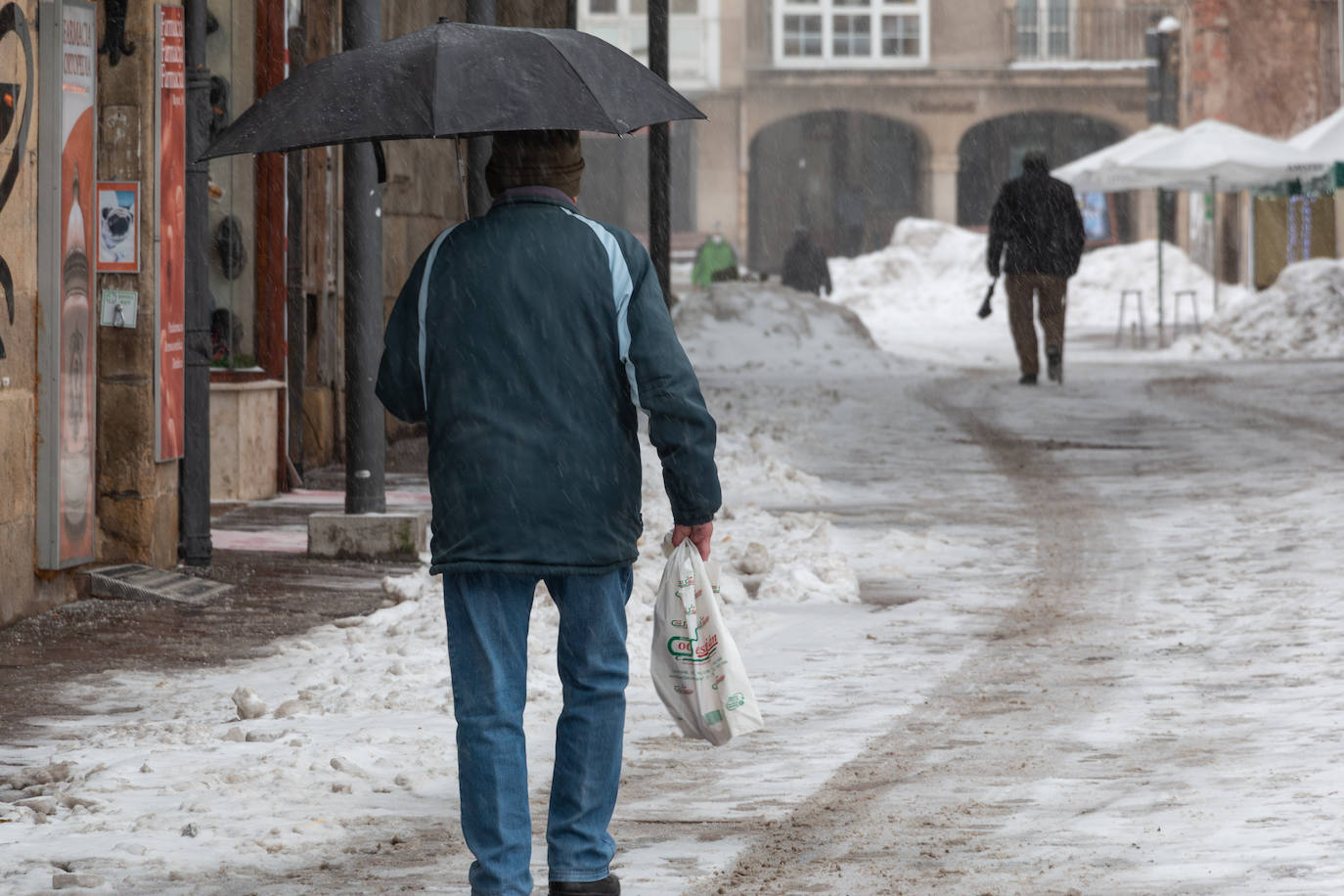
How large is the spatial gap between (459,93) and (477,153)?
21.7ft

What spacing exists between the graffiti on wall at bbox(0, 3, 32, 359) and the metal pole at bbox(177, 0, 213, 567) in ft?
4.31

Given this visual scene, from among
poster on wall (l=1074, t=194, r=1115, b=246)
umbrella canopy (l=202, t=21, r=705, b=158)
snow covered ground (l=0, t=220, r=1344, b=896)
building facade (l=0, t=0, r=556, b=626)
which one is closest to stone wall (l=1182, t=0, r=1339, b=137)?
poster on wall (l=1074, t=194, r=1115, b=246)

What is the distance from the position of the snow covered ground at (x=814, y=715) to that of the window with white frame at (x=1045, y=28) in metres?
39.8

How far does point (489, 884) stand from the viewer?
382 centimetres

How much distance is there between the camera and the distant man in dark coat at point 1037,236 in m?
18.1

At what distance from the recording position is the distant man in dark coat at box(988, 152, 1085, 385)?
18080 mm

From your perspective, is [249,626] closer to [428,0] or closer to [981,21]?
[428,0]

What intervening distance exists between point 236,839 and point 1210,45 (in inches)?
1383

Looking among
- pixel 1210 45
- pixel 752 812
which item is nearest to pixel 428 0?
pixel 752 812

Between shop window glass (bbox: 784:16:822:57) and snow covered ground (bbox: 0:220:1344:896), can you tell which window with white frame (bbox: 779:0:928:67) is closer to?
shop window glass (bbox: 784:16:822:57)

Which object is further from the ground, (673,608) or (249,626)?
(673,608)

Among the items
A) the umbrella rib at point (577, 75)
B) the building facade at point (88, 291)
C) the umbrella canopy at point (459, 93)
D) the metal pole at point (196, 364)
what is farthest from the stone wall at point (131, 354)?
the umbrella rib at point (577, 75)

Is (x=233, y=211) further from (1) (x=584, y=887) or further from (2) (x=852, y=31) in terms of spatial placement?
(2) (x=852, y=31)

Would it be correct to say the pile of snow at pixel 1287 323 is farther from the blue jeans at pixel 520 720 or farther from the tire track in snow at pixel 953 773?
the blue jeans at pixel 520 720
